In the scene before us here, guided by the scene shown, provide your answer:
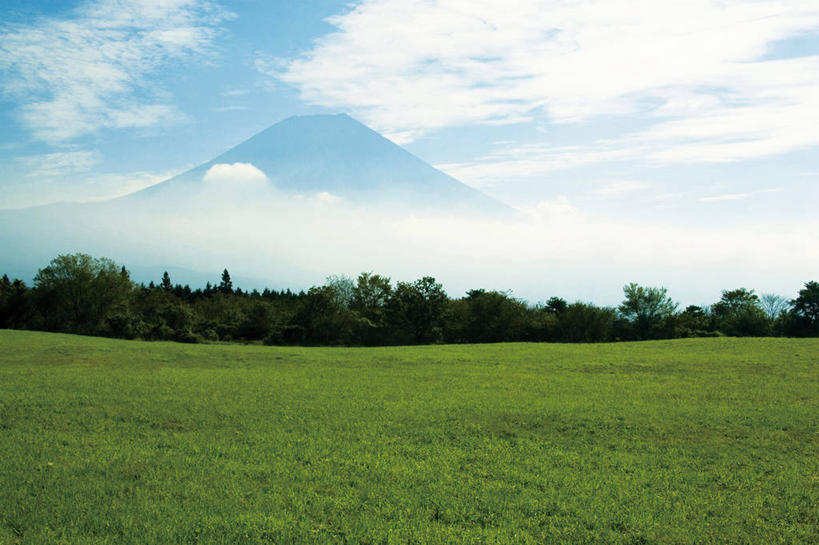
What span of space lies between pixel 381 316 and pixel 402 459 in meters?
47.1

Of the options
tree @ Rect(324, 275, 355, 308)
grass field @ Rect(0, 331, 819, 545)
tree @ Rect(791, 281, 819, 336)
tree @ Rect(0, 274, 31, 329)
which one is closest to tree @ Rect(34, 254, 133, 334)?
tree @ Rect(0, 274, 31, 329)

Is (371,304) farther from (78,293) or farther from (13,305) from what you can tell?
(13,305)

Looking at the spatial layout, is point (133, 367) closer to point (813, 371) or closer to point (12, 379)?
point (12, 379)

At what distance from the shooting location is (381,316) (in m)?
57.3

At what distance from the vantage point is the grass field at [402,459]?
24.5 ft

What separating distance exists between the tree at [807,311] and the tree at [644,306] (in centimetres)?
1171

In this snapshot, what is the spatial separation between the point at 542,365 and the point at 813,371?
37.9 feet

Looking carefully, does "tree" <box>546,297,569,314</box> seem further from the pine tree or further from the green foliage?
the pine tree

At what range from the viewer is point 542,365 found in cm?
2564

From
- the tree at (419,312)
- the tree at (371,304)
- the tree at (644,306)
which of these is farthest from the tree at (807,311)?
the tree at (371,304)

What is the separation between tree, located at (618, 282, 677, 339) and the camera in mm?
60375

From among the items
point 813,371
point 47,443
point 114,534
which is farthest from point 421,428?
point 813,371

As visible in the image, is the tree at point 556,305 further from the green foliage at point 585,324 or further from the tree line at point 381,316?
the green foliage at point 585,324

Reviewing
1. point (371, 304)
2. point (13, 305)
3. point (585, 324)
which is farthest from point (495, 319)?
point (13, 305)
